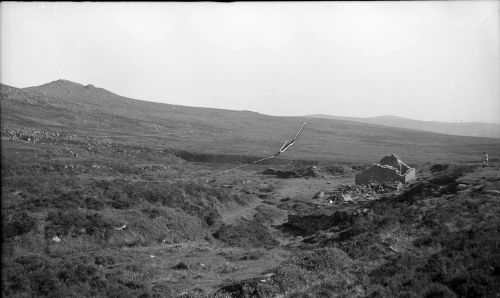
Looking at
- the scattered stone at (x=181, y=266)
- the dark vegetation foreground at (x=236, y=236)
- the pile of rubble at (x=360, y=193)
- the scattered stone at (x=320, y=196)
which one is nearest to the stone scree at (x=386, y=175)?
the pile of rubble at (x=360, y=193)

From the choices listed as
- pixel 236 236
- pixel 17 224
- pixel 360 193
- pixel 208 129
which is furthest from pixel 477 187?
pixel 208 129

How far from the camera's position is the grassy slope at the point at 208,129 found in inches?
2916

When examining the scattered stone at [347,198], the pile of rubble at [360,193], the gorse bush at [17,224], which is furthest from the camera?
the pile of rubble at [360,193]

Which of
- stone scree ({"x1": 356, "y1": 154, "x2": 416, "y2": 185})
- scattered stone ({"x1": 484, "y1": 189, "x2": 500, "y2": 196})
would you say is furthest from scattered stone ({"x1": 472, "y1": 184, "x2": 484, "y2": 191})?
stone scree ({"x1": 356, "y1": 154, "x2": 416, "y2": 185})

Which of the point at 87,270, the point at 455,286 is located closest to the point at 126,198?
the point at 87,270

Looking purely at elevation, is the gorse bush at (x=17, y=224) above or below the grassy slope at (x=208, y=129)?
below

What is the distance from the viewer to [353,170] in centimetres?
5850

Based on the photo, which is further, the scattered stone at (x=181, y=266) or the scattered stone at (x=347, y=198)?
the scattered stone at (x=347, y=198)

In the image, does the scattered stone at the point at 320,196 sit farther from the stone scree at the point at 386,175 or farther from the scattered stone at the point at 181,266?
the scattered stone at the point at 181,266

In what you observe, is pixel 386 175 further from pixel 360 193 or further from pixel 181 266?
pixel 181 266

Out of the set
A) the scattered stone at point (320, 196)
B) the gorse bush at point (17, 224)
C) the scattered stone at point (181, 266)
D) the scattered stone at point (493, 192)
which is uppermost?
the scattered stone at point (493, 192)

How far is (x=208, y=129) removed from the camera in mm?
102312

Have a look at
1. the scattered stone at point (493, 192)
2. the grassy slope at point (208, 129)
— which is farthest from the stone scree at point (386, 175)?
the grassy slope at point (208, 129)

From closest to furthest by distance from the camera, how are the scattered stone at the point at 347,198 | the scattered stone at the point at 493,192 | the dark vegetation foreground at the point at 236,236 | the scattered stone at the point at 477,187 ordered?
the dark vegetation foreground at the point at 236,236 → the scattered stone at the point at 493,192 → the scattered stone at the point at 477,187 → the scattered stone at the point at 347,198
